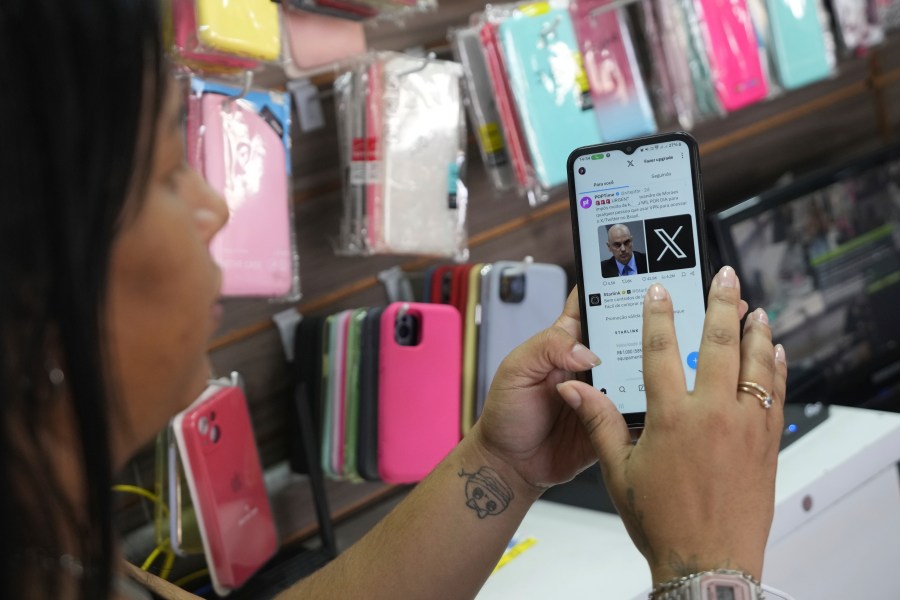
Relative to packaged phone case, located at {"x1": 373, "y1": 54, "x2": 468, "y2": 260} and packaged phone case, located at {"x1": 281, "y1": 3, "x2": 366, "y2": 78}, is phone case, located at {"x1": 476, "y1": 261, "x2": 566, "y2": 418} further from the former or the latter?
packaged phone case, located at {"x1": 281, "y1": 3, "x2": 366, "y2": 78}

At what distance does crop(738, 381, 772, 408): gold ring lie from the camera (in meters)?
0.70

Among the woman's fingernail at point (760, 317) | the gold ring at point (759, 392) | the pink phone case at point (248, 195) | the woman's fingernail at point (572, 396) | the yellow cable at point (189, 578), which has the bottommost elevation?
the yellow cable at point (189, 578)

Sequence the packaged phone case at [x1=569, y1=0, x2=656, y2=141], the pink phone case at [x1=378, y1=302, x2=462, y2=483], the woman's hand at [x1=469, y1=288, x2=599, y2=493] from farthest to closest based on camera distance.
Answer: the packaged phone case at [x1=569, y1=0, x2=656, y2=141]
the pink phone case at [x1=378, y1=302, x2=462, y2=483]
the woman's hand at [x1=469, y1=288, x2=599, y2=493]

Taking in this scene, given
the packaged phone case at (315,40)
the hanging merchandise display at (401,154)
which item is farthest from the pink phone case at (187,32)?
the hanging merchandise display at (401,154)

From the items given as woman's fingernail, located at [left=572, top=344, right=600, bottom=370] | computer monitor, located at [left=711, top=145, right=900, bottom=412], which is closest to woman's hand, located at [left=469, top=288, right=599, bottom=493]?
woman's fingernail, located at [left=572, top=344, right=600, bottom=370]

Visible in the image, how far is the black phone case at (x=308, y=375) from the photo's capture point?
1.47 meters

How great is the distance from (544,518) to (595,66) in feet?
2.52

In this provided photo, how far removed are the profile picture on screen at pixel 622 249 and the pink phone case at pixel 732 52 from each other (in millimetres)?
991

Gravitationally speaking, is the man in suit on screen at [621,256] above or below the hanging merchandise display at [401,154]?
below

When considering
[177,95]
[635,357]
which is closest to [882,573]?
[635,357]

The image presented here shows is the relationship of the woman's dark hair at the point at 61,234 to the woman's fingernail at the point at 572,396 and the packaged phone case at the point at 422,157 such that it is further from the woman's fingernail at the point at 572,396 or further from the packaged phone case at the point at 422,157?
the packaged phone case at the point at 422,157

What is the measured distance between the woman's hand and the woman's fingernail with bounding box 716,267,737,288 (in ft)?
0.49

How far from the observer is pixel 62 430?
0.55 meters

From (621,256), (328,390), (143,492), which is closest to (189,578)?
(143,492)
